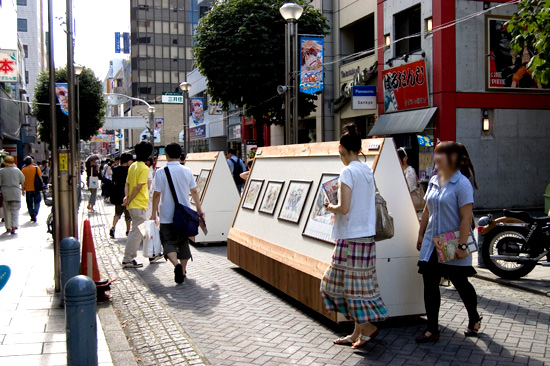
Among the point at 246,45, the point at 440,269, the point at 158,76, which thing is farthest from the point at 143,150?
the point at 158,76

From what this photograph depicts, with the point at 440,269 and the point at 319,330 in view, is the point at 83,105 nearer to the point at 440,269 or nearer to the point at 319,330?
the point at 319,330

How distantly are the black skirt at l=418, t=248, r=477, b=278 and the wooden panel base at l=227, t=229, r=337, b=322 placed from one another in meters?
0.92

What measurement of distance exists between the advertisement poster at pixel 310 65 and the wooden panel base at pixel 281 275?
8501 millimetres

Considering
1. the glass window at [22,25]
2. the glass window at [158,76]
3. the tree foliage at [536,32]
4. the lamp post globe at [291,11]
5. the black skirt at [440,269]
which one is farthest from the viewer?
the glass window at [158,76]

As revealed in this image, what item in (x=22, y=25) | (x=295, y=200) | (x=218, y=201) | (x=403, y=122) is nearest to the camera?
(x=295, y=200)

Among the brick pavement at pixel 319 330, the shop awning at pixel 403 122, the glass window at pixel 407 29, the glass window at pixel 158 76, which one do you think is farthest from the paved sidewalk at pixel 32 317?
the glass window at pixel 158 76

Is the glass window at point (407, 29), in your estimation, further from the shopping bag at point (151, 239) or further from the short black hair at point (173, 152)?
the shopping bag at point (151, 239)

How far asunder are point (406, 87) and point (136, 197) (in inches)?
467

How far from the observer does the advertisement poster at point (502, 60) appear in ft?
57.8

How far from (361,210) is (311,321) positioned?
1.60 m

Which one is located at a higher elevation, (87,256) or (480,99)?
(480,99)

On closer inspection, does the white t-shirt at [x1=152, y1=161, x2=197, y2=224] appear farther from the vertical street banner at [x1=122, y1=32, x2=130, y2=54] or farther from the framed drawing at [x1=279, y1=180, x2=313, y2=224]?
the vertical street banner at [x1=122, y1=32, x2=130, y2=54]

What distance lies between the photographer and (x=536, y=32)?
775cm

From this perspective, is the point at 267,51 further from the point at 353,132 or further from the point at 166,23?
the point at 166,23
